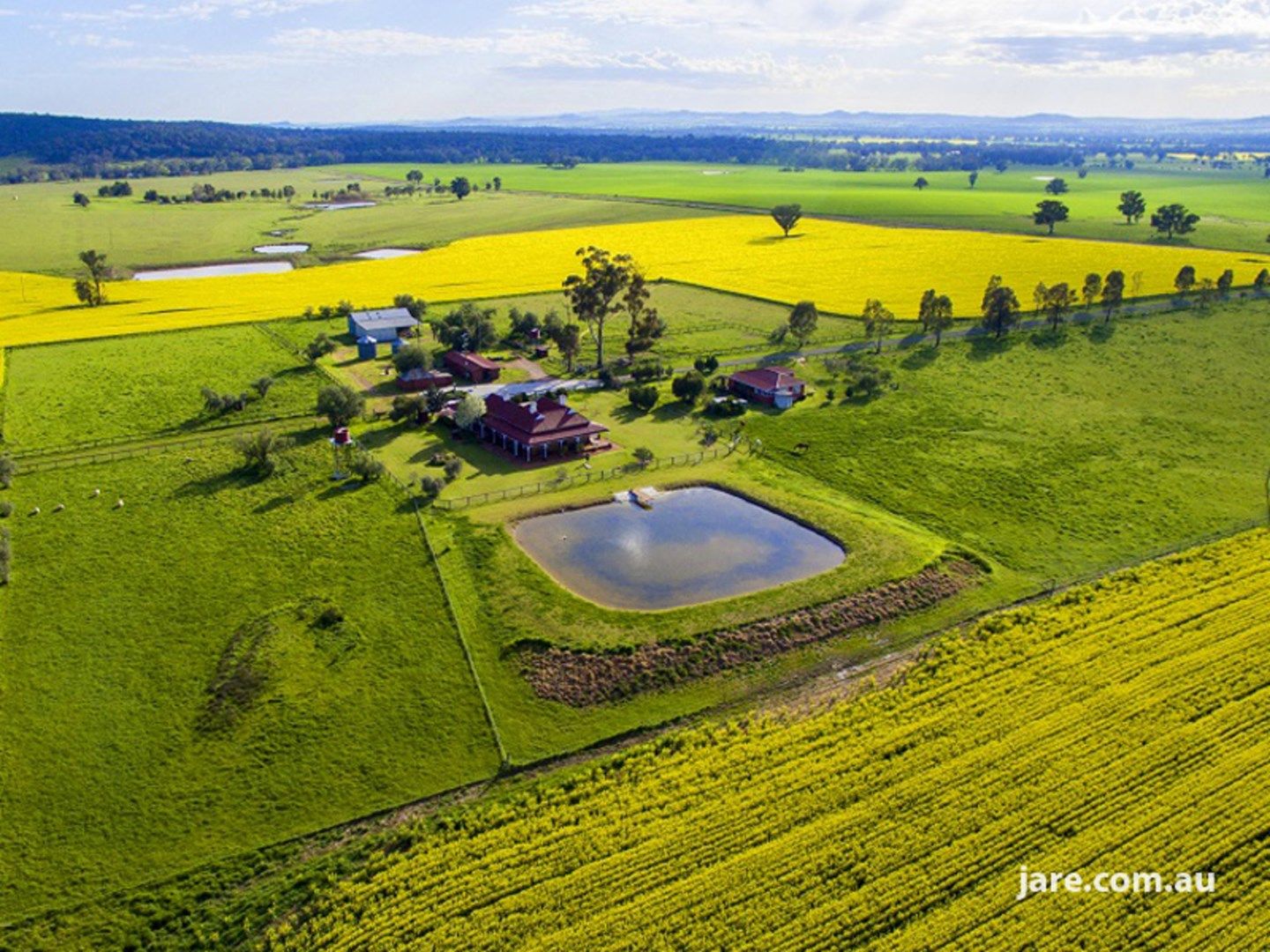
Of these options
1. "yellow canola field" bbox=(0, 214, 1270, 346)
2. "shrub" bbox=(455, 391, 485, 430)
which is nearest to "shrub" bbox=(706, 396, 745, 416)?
"shrub" bbox=(455, 391, 485, 430)

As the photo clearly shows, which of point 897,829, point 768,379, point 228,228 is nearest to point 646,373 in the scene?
point 768,379

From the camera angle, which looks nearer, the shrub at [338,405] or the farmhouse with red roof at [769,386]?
the shrub at [338,405]

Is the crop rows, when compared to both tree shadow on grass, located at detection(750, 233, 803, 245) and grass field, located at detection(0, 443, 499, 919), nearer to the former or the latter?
grass field, located at detection(0, 443, 499, 919)

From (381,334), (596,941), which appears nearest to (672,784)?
(596,941)

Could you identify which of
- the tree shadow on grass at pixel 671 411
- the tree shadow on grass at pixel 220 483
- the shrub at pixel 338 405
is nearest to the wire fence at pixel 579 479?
the tree shadow on grass at pixel 671 411

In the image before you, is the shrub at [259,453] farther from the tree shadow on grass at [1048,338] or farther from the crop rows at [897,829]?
the tree shadow on grass at [1048,338]

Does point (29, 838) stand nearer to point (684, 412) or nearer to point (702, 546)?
point (702, 546)
